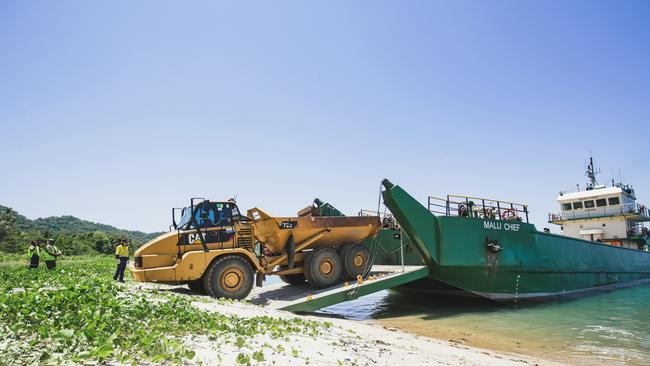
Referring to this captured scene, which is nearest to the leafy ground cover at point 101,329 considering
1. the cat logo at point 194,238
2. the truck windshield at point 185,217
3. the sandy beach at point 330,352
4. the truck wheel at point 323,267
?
the sandy beach at point 330,352

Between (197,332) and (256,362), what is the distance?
3.64ft

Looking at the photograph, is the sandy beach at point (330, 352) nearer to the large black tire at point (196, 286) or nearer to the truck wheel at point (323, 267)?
the large black tire at point (196, 286)

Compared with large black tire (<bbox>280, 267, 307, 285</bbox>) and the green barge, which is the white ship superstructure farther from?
large black tire (<bbox>280, 267, 307, 285</bbox>)

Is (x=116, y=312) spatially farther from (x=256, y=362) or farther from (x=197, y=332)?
(x=256, y=362)

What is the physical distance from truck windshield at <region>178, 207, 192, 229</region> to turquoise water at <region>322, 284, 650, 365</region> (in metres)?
4.70

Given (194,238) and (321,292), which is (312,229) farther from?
(194,238)

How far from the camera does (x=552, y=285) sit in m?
14.9

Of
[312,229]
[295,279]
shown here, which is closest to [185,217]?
[312,229]

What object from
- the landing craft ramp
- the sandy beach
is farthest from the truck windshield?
the sandy beach

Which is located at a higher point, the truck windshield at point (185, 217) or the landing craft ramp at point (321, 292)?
the truck windshield at point (185, 217)

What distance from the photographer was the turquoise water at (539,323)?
25.2 feet

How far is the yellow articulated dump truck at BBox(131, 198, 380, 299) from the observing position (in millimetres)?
9469

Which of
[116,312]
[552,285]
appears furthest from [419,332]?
[552,285]

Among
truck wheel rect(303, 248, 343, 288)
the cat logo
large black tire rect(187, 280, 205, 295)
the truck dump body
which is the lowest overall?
large black tire rect(187, 280, 205, 295)
